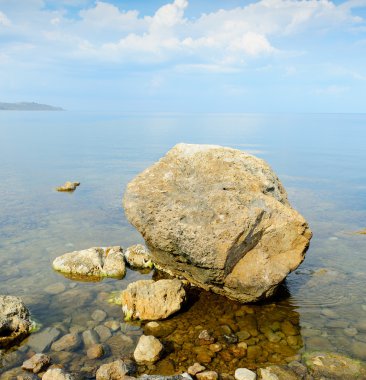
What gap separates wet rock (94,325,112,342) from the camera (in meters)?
11.7

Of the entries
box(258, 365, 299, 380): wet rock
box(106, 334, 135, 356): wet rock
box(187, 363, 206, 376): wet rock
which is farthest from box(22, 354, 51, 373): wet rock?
box(258, 365, 299, 380): wet rock

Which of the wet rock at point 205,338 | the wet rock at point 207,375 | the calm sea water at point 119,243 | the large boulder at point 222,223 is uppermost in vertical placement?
the large boulder at point 222,223

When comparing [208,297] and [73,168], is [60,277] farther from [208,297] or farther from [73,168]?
[73,168]

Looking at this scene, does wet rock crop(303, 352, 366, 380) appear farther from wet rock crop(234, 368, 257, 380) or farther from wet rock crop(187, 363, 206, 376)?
wet rock crop(187, 363, 206, 376)

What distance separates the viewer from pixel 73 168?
49344 mm

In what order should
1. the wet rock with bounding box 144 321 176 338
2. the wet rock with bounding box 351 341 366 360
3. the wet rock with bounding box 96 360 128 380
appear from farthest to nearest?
the wet rock with bounding box 144 321 176 338
the wet rock with bounding box 351 341 366 360
the wet rock with bounding box 96 360 128 380

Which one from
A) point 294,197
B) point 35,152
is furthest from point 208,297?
point 35,152

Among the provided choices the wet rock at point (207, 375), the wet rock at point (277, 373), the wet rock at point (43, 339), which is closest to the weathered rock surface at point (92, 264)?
the wet rock at point (43, 339)

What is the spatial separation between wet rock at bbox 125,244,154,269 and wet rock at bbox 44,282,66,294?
9.78ft

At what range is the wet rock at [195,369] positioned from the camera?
9859mm

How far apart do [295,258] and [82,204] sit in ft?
62.9

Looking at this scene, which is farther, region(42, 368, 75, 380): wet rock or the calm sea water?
the calm sea water

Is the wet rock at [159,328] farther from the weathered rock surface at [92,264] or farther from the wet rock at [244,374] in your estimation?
the weathered rock surface at [92,264]

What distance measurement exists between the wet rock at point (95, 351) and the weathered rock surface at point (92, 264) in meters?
5.14
